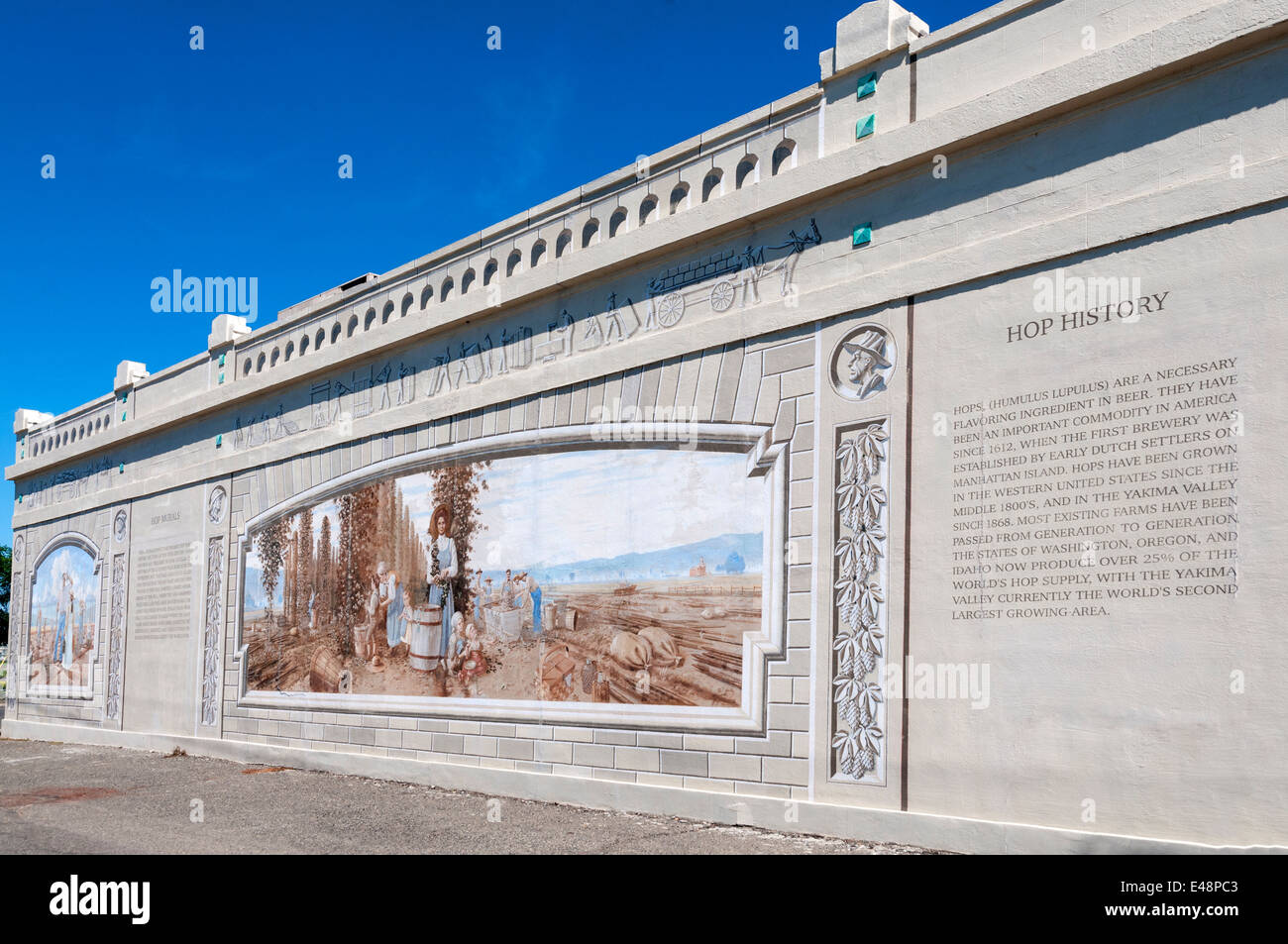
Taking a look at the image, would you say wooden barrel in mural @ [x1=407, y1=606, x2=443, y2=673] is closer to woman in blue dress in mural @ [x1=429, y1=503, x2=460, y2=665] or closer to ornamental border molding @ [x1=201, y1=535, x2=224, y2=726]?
woman in blue dress in mural @ [x1=429, y1=503, x2=460, y2=665]

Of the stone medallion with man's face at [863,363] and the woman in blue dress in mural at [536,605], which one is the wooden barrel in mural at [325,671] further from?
the stone medallion with man's face at [863,363]

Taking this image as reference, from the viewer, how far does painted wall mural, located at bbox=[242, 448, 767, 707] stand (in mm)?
8859

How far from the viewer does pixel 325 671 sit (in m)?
12.7

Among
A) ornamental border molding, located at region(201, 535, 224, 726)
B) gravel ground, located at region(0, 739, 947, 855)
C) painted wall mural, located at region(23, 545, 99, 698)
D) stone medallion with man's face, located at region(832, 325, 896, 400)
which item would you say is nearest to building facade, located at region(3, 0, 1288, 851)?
stone medallion with man's face, located at region(832, 325, 896, 400)

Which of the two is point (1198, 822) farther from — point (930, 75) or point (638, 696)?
point (930, 75)

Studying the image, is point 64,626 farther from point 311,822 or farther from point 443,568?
point 311,822

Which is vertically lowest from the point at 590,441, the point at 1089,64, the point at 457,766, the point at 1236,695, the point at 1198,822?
the point at 457,766

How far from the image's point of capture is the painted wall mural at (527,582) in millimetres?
8859

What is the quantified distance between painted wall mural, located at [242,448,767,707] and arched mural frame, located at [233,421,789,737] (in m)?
0.09

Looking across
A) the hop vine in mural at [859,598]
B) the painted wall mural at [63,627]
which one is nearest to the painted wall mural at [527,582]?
the hop vine in mural at [859,598]

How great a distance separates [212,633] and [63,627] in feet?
17.7
